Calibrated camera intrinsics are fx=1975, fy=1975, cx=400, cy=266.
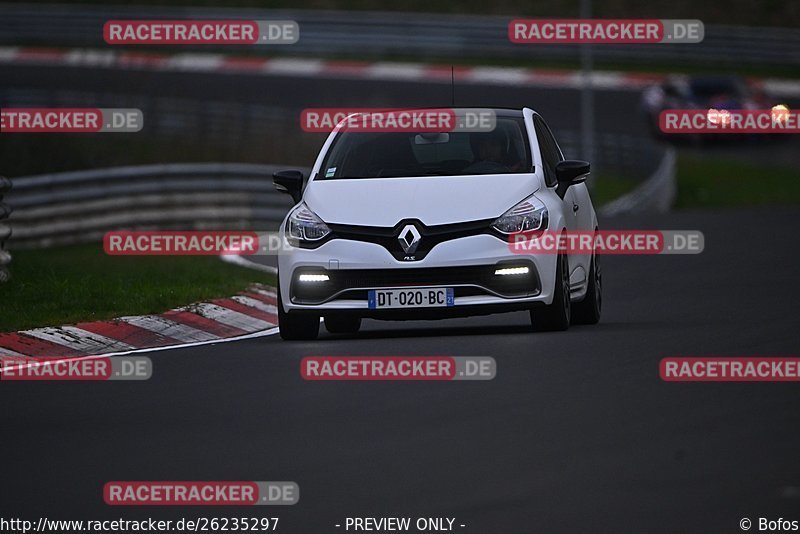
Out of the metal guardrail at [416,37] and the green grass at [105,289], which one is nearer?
the green grass at [105,289]

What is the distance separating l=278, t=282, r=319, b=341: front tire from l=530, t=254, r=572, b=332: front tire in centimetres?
145

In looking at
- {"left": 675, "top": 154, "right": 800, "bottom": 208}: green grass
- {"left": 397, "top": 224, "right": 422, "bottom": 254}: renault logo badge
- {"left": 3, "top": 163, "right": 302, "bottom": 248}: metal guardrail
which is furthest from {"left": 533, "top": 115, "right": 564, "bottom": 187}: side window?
{"left": 675, "top": 154, "right": 800, "bottom": 208}: green grass

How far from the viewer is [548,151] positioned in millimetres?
13953

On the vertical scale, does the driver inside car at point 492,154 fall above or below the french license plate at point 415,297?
above

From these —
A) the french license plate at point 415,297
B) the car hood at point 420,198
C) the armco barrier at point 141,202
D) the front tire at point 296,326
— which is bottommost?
the front tire at point 296,326

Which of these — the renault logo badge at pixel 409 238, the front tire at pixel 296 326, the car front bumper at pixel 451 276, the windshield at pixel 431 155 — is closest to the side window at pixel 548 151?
the windshield at pixel 431 155

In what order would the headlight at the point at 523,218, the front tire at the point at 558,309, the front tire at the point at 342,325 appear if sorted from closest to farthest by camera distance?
the headlight at the point at 523,218, the front tire at the point at 558,309, the front tire at the point at 342,325

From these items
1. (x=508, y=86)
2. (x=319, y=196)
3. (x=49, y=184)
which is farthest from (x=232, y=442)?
(x=508, y=86)

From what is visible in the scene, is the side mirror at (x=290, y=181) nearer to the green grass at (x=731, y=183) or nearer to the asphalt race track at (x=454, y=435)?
the asphalt race track at (x=454, y=435)

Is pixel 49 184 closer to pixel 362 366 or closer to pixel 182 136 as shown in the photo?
pixel 182 136

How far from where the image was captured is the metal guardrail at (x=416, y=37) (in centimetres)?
5097

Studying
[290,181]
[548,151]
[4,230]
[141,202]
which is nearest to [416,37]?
[141,202]

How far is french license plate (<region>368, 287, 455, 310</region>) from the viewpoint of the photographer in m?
12.4

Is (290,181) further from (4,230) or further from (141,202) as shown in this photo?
(141,202)
